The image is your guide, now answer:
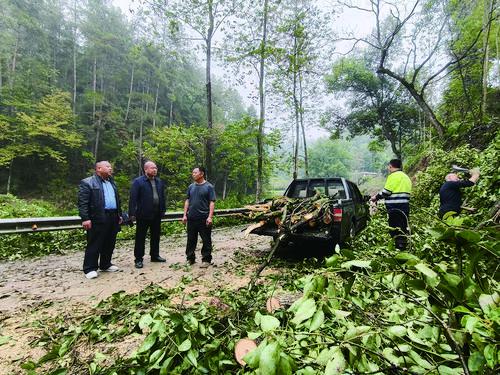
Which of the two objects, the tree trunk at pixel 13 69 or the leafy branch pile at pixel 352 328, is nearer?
the leafy branch pile at pixel 352 328

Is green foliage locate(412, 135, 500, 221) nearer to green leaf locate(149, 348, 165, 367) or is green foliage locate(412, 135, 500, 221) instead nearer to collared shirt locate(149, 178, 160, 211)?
green leaf locate(149, 348, 165, 367)

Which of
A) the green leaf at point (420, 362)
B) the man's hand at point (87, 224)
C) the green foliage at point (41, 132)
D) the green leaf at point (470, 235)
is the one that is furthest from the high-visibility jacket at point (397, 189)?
the green foliage at point (41, 132)

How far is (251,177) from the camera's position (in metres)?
17.8

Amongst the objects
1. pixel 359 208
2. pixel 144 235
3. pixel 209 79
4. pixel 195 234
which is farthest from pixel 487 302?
pixel 209 79

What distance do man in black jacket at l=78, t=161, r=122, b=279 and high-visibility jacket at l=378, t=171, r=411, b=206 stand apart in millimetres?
5450

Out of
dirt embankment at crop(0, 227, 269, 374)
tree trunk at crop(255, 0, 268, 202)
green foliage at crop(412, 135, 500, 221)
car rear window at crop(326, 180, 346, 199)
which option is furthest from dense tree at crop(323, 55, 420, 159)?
dirt embankment at crop(0, 227, 269, 374)

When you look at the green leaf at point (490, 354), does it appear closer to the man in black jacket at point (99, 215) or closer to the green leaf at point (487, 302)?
the green leaf at point (487, 302)

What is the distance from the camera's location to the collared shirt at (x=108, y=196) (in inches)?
201

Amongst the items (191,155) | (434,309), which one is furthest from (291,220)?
(191,155)

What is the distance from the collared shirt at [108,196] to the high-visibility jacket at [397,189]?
5409 millimetres

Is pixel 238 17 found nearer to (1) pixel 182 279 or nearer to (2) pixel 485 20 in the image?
(2) pixel 485 20

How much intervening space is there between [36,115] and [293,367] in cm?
3368

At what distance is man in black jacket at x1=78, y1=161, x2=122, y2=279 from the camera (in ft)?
15.6

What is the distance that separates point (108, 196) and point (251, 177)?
1302cm
